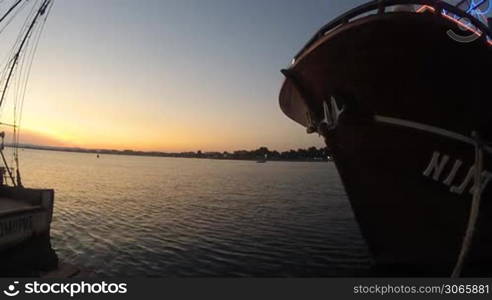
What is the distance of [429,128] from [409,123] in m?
0.39

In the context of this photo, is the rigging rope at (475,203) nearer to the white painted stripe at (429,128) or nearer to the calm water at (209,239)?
the white painted stripe at (429,128)

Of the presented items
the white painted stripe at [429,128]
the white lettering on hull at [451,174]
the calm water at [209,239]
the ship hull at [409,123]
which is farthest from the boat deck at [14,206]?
the white lettering on hull at [451,174]

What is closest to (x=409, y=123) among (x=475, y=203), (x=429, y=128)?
(x=429, y=128)

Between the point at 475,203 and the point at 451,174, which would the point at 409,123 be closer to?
the point at 451,174

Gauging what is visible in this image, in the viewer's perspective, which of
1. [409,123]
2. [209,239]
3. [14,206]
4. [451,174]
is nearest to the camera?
[451,174]

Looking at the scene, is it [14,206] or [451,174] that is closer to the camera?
[451,174]

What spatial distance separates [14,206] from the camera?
13.5 meters

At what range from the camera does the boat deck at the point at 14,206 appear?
38.3 feet

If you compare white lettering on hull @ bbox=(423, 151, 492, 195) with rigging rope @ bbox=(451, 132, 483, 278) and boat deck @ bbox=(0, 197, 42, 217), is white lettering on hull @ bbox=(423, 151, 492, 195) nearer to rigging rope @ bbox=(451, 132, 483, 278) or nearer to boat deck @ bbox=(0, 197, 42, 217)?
rigging rope @ bbox=(451, 132, 483, 278)

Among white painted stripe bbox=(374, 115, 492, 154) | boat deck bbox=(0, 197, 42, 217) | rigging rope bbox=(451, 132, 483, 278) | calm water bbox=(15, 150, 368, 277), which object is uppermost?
white painted stripe bbox=(374, 115, 492, 154)

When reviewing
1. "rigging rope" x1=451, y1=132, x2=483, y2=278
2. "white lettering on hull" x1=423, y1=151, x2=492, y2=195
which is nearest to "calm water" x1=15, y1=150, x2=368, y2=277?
"white lettering on hull" x1=423, y1=151, x2=492, y2=195

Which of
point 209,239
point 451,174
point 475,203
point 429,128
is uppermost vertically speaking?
point 429,128

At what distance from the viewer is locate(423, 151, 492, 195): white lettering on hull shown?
21.2 feet

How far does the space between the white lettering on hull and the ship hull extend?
0.02 metres
